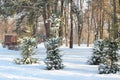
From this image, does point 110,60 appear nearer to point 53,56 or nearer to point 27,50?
point 53,56

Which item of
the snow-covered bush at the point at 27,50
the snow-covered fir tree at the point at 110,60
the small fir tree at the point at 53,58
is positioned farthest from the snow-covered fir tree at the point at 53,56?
the snow-covered fir tree at the point at 110,60

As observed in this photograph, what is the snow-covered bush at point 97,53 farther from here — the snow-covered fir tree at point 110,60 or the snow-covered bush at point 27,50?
the snow-covered bush at point 27,50

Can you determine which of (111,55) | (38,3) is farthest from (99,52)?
(38,3)

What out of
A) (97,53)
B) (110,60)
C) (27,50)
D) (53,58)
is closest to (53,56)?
(53,58)

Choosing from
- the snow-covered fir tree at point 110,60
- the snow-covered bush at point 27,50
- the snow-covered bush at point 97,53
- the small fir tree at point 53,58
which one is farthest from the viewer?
the snow-covered bush at point 27,50

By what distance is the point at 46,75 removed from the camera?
545 inches

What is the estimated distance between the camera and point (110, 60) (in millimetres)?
14180

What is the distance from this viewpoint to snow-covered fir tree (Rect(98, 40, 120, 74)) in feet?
46.0

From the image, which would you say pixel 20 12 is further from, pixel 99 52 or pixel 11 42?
pixel 99 52

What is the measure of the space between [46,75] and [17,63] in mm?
4545

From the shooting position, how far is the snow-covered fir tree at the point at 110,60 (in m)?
14.0

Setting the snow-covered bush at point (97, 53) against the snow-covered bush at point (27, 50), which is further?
the snow-covered bush at point (27, 50)

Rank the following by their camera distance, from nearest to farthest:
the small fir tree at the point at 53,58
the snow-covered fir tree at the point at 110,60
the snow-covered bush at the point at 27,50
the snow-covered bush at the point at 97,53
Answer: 1. the snow-covered fir tree at the point at 110,60
2. the small fir tree at the point at 53,58
3. the snow-covered bush at the point at 97,53
4. the snow-covered bush at the point at 27,50

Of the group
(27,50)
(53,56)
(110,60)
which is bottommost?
(110,60)
